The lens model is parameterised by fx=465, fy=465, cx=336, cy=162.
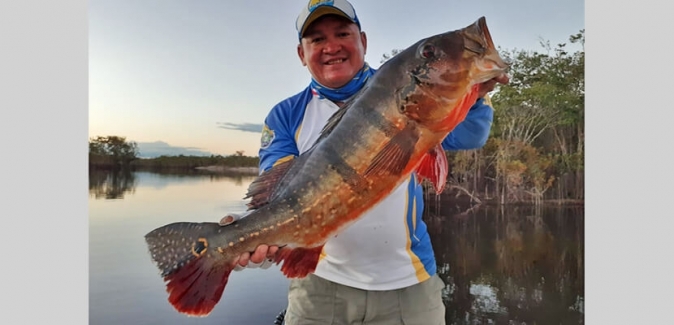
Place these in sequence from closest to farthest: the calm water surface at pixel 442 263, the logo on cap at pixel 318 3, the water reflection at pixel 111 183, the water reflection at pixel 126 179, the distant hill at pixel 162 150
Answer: the logo on cap at pixel 318 3
the calm water surface at pixel 442 263
the water reflection at pixel 126 179
the distant hill at pixel 162 150
the water reflection at pixel 111 183

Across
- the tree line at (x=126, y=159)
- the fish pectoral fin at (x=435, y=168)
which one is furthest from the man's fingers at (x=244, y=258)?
the tree line at (x=126, y=159)

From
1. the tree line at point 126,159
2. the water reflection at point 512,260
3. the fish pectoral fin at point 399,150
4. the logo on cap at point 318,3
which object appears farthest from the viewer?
the tree line at point 126,159

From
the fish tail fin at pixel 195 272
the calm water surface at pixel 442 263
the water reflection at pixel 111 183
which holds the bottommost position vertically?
the calm water surface at pixel 442 263

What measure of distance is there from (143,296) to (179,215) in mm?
1737

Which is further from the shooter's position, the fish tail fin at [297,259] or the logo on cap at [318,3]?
the logo on cap at [318,3]

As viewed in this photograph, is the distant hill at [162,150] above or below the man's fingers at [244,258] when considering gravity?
above

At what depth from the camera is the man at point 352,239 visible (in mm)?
1804

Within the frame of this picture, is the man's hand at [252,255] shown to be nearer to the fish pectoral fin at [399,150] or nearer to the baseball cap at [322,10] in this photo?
the fish pectoral fin at [399,150]

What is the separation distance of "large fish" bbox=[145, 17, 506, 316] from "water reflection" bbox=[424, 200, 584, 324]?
286 inches

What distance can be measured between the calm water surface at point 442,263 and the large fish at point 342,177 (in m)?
6.30

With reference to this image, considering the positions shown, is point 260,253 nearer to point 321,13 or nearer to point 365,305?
point 365,305

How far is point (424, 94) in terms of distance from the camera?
143 centimetres

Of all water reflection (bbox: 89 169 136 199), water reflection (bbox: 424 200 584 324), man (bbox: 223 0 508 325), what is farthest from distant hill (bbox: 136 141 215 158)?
man (bbox: 223 0 508 325)

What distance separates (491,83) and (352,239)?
0.80m
